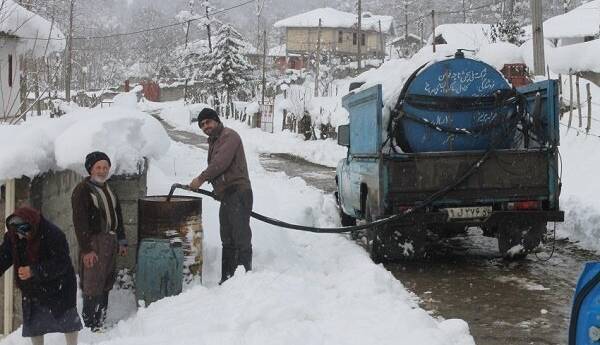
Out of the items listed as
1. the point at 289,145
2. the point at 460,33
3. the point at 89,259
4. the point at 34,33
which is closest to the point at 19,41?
the point at 34,33

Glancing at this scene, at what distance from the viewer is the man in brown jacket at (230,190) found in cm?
711

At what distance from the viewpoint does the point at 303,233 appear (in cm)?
1084

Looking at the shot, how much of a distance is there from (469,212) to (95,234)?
4.49 m

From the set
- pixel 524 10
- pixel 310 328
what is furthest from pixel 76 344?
pixel 524 10

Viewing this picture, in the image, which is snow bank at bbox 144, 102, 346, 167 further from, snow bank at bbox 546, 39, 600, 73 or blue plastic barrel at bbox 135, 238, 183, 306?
blue plastic barrel at bbox 135, 238, 183, 306

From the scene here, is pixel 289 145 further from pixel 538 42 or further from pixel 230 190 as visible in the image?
pixel 230 190

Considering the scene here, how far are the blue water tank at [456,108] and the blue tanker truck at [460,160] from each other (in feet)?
0.04

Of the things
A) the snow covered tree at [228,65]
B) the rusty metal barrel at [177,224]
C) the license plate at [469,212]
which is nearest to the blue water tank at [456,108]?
the license plate at [469,212]

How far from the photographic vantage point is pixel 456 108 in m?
8.34

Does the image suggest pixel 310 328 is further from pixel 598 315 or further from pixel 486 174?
pixel 486 174

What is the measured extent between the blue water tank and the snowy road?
1.56m

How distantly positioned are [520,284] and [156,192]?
17.0 feet

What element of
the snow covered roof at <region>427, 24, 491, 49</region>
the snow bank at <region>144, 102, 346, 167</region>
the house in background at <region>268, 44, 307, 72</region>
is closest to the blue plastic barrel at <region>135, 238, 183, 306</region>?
the snow bank at <region>144, 102, 346, 167</region>

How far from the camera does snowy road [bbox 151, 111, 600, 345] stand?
577 cm
